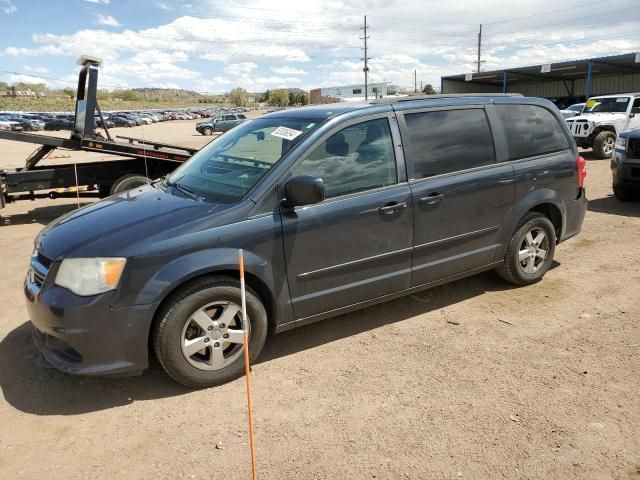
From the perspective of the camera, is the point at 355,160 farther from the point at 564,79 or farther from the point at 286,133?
the point at 564,79

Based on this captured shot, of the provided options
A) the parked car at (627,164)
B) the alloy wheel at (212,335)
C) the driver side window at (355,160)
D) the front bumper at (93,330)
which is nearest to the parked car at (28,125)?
the parked car at (627,164)

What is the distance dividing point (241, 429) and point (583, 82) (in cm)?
4925

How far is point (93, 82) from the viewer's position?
8.23 metres

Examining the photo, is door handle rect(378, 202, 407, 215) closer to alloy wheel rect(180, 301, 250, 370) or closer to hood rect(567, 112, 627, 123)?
alloy wheel rect(180, 301, 250, 370)

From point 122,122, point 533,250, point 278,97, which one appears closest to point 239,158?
point 533,250

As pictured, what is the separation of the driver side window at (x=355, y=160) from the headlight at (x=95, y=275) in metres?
1.31

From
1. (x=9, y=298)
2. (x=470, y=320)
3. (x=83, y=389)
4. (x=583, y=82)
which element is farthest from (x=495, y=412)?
(x=583, y=82)

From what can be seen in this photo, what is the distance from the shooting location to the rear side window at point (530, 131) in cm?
455

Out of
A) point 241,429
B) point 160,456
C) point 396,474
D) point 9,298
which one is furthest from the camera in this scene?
point 9,298

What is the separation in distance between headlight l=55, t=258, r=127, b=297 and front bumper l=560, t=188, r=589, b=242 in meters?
4.14

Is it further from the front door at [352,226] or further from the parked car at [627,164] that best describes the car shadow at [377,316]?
the parked car at [627,164]

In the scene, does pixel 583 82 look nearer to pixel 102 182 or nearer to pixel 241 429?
pixel 102 182

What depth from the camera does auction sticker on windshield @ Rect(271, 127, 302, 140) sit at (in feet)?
12.0

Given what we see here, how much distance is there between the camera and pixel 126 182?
348 inches
